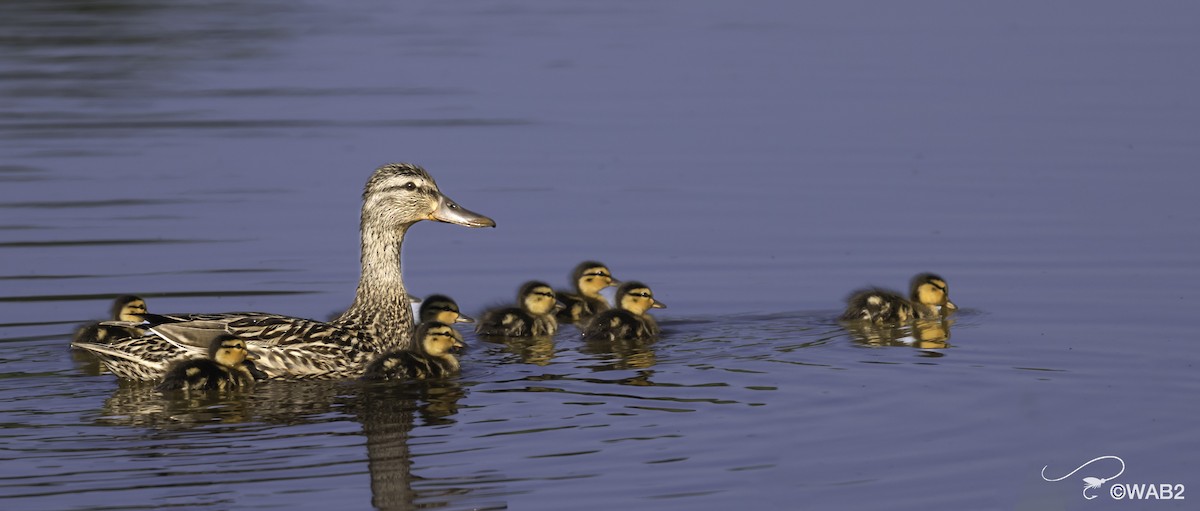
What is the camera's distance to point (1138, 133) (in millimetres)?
15922

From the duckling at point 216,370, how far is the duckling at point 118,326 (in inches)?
23.8

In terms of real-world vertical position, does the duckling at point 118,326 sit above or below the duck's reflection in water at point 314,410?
above

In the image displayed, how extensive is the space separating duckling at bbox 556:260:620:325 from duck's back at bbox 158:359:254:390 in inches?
122

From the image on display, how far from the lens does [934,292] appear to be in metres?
11.3

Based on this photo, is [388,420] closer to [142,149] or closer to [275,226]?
[275,226]

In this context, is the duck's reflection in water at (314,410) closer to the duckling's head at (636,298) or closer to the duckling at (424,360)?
the duckling at (424,360)

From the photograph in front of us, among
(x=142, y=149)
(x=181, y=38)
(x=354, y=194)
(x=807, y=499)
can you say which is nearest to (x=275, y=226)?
(x=354, y=194)

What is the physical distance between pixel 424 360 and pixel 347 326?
49 centimetres

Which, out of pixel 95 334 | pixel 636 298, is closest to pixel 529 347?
pixel 636 298

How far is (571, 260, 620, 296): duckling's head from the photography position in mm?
11945

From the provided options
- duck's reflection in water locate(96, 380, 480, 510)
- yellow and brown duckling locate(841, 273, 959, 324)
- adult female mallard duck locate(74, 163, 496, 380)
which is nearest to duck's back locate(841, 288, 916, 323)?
yellow and brown duckling locate(841, 273, 959, 324)

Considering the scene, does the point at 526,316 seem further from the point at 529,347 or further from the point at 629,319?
the point at 629,319

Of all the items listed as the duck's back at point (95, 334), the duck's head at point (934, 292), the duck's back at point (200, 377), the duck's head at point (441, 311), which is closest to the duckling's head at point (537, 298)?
the duck's head at point (441, 311)

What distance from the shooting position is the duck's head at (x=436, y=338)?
9.86 metres
